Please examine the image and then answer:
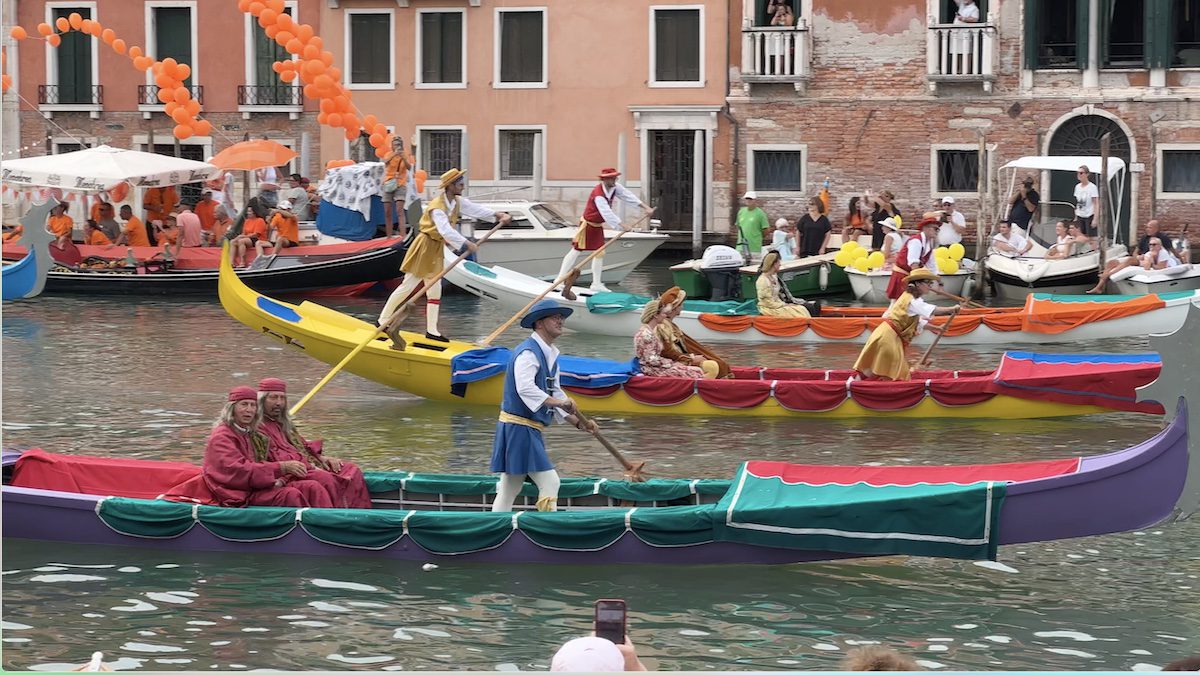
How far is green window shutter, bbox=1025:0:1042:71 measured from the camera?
24.2 meters

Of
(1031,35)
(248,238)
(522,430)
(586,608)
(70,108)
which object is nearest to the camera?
(586,608)

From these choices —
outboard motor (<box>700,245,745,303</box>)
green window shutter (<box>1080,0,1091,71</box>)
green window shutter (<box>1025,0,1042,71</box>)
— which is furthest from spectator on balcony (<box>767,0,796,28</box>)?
outboard motor (<box>700,245,745,303</box>)

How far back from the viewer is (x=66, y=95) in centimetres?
2805

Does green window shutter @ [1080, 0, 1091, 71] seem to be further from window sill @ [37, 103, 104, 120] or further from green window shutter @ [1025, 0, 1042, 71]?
window sill @ [37, 103, 104, 120]

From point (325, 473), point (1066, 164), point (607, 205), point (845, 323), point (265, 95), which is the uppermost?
point (265, 95)

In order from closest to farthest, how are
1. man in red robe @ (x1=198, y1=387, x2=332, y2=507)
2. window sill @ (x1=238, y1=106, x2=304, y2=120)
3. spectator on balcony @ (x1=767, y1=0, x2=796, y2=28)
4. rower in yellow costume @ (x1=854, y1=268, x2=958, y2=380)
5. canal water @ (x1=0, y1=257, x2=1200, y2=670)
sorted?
canal water @ (x1=0, y1=257, x2=1200, y2=670) → man in red robe @ (x1=198, y1=387, x2=332, y2=507) → rower in yellow costume @ (x1=854, y1=268, x2=958, y2=380) → spectator on balcony @ (x1=767, y1=0, x2=796, y2=28) → window sill @ (x1=238, y1=106, x2=304, y2=120)

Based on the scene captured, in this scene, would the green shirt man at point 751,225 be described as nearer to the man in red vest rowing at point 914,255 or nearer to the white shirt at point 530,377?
the man in red vest rowing at point 914,255

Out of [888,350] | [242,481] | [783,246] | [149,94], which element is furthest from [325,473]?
[149,94]

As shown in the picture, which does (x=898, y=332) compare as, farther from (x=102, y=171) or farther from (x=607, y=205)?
(x=102, y=171)

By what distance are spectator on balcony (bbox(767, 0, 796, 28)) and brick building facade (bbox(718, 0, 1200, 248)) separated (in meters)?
0.16

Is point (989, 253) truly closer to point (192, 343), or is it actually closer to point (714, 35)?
point (714, 35)

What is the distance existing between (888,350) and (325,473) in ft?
15.8

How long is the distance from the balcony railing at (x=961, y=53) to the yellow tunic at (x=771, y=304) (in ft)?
32.6

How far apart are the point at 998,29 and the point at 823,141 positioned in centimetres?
295
